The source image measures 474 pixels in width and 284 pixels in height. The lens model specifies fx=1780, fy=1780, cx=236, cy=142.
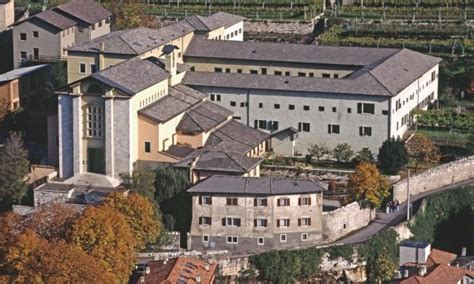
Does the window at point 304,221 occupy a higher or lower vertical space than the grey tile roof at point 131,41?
lower

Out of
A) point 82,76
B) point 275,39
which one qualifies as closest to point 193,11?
point 275,39

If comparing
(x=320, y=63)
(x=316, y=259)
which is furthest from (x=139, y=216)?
(x=320, y=63)

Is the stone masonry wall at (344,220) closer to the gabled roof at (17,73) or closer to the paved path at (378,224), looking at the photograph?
the paved path at (378,224)

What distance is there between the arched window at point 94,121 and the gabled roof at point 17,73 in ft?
38.3

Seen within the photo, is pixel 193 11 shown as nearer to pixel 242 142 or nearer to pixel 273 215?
pixel 242 142

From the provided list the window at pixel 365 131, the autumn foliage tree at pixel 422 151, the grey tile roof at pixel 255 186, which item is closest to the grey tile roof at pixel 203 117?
the window at pixel 365 131

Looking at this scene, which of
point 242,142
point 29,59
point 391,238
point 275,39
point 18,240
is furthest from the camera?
point 275,39

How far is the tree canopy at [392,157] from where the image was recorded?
72625 mm

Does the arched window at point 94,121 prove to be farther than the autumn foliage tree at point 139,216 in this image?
Yes

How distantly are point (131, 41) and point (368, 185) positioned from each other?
14.5m

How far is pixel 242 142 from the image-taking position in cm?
7300

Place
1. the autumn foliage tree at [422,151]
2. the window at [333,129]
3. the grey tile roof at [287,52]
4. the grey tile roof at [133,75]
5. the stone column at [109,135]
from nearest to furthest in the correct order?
the stone column at [109,135] → the grey tile roof at [133,75] → the autumn foliage tree at [422,151] → the window at [333,129] → the grey tile roof at [287,52]

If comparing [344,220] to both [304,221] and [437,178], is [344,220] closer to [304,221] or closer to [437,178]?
[304,221]

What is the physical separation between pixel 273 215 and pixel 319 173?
714 cm
